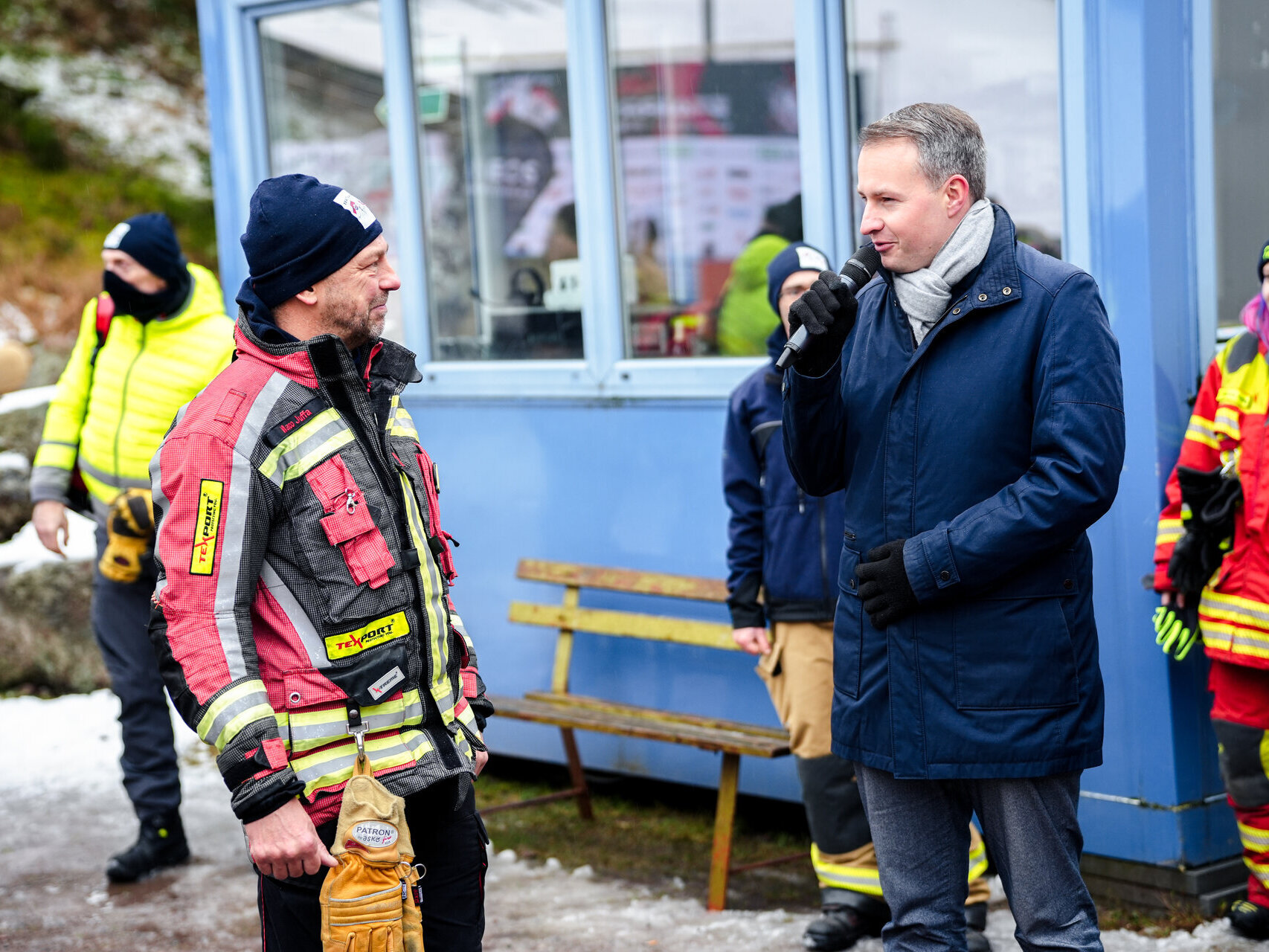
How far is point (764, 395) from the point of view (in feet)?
13.9

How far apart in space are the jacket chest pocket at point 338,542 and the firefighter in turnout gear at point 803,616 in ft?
5.79

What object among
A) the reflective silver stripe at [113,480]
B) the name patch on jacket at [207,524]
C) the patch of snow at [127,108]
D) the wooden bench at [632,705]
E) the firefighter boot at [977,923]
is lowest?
the firefighter boot at [977,923]

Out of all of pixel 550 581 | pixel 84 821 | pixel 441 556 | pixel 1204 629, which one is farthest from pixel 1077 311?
pixel 84 821

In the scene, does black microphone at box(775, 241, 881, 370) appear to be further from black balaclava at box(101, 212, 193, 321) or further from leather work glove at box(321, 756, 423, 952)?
black balaclava at box(101, 212, 193, 321)

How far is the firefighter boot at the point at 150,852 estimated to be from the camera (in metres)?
5.05

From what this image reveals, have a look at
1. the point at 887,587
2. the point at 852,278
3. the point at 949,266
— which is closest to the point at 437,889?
the point at 887,587

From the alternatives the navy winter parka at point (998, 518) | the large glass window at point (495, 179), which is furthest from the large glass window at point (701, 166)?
the navy winter parka at point (998, 518)

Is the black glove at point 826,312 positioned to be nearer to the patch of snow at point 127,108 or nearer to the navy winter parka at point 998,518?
Answer: the navy winter parka at point 998,518

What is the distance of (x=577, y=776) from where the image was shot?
5441mm

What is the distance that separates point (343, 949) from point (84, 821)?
3665mm

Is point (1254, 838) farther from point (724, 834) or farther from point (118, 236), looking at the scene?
point (118, 236)

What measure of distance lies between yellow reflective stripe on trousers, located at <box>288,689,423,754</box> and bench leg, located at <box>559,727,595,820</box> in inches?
112

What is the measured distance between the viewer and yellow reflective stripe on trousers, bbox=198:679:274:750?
2418 mm

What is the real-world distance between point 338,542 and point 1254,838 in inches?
103
